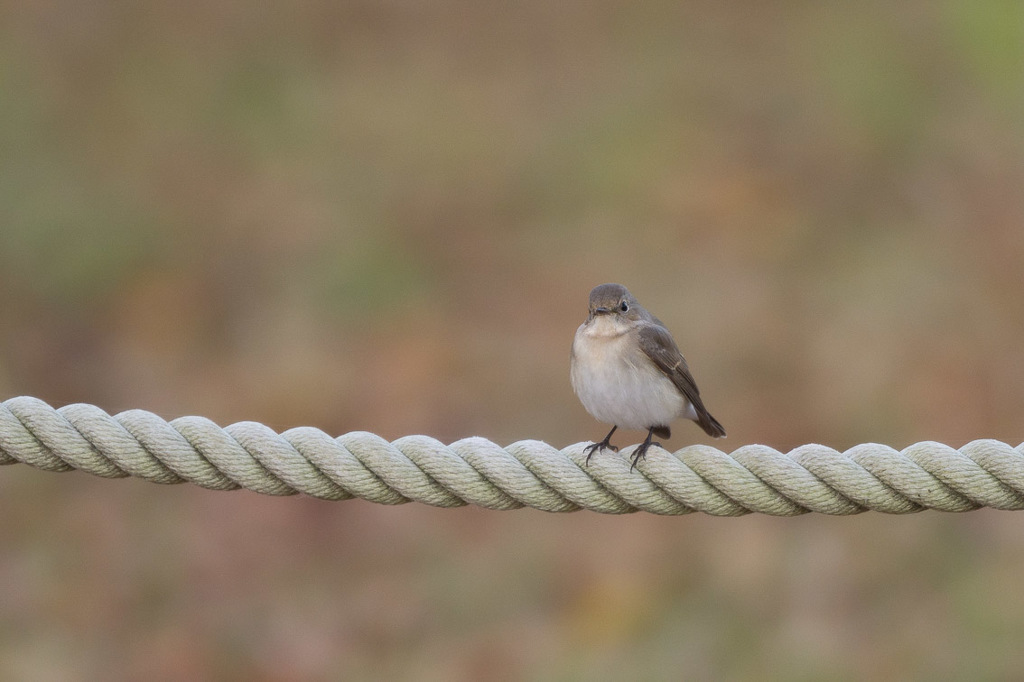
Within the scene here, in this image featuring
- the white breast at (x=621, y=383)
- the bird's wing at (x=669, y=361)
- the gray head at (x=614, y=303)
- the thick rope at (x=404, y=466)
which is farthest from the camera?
the gray head at (x=614, y=303)

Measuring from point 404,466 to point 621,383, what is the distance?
53.5 inches

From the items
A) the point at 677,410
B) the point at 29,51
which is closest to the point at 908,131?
the point at 677,410

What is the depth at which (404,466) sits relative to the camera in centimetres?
323

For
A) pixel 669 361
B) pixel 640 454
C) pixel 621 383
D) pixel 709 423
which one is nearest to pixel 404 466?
pixel 640 454

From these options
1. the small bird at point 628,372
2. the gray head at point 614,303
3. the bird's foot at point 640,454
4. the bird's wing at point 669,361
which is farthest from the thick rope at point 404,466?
the gray head at point 614,303

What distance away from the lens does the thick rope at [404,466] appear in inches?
127

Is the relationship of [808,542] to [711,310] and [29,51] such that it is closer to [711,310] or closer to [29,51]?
[711,310]

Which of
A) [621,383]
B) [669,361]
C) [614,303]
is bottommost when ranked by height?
[621,383]

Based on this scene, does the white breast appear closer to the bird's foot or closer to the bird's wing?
the bird's wing

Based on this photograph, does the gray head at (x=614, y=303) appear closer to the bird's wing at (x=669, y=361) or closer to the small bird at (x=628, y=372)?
the small bird at (x=628, y=372)

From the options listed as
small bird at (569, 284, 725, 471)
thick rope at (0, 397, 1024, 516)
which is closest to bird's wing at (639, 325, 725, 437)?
small bird at (569, 284, 725, 471)

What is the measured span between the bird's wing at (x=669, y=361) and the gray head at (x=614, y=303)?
113 millimetres

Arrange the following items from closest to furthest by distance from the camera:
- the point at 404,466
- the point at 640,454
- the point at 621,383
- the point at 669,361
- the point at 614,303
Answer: the point at 404,466 < the point at 640,454 < the point at 621,383 < the point at 669,361 < the point at 614,303

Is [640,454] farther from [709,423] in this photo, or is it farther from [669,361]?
[709,423]
